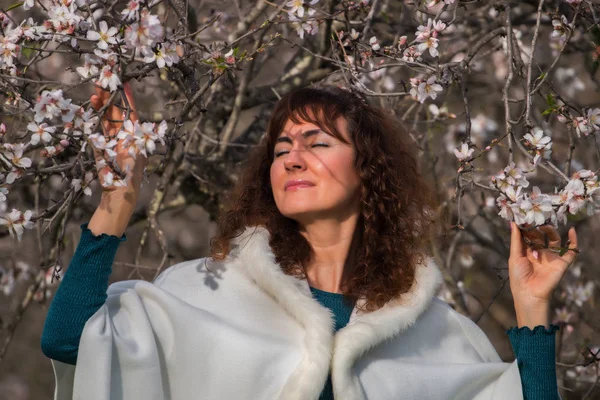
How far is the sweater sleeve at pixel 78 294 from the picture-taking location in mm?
2152

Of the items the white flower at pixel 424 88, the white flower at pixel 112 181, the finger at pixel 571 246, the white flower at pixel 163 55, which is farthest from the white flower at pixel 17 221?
the finger at pixel 571 246

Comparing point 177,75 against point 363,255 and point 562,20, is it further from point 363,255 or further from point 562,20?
point 562,20

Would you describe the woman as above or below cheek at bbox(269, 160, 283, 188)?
below

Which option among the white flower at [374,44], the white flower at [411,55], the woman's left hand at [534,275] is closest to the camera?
the woman's left hand at [534,275]

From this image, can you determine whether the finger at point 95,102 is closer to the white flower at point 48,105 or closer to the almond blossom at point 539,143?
the white flower at point 48,105

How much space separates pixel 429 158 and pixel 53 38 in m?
2.09

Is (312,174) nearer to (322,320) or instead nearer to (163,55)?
(322,320)

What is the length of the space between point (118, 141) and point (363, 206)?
0.93 m

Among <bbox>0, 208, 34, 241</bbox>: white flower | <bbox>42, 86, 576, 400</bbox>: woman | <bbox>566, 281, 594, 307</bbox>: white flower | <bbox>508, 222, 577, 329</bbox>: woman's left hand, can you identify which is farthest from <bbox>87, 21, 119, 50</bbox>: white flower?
<bbox>566, 281, 594, 307</bbox>: white flower

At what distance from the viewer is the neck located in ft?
8.75

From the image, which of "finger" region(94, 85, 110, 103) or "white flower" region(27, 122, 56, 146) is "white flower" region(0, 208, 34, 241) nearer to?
"white flower" region(27, 122, 56, 146)

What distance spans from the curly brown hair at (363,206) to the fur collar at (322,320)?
0.15ft

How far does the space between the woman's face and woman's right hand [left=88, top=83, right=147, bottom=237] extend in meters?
0.49

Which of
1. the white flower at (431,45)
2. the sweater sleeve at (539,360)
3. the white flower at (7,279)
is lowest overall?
the white flower at (7,279)
